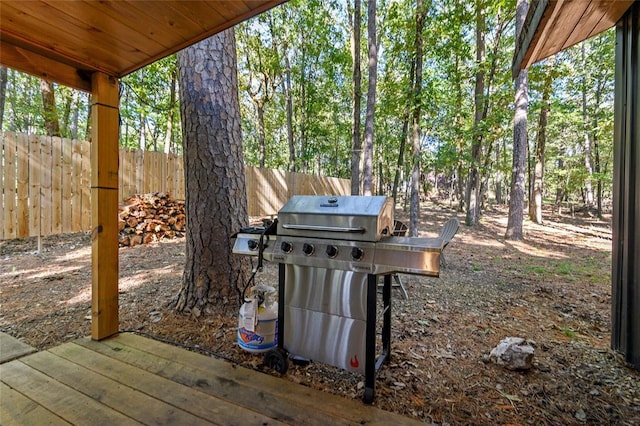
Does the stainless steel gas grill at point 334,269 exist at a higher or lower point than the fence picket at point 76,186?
lower

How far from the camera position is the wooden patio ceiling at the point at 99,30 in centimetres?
141

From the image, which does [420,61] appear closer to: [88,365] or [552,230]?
[552,230]

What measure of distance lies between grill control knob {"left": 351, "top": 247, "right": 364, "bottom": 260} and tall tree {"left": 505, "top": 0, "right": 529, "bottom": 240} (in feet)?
22.9

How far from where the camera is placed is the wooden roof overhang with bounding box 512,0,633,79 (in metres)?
1.90

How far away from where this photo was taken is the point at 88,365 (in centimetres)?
183

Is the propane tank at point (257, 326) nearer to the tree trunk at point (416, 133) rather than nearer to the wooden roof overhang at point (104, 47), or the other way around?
the wooden roof overhang at point (104, 47)

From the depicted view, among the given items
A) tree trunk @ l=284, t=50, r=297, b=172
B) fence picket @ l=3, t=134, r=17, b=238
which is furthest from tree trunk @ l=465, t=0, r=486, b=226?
fence picket @ l=3, t=134, r=17, b=238

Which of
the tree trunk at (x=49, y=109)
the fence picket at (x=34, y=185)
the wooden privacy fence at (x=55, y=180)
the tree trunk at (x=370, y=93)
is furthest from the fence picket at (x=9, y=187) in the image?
the tree trunk at (x=370, y=93)

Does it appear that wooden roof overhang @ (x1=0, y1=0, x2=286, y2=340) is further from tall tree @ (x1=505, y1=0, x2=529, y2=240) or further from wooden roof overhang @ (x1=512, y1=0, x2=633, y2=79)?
tall tree @ (x1=505, y1=0, x2=529, y2=240)

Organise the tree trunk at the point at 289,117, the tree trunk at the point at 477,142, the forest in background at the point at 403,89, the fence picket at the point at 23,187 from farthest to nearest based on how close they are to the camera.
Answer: the tree trunk at the point at 289,117, the tree trunk at the point at 477,142, the forest in background at the point at 403,89, the fence picket at the point at 23,187

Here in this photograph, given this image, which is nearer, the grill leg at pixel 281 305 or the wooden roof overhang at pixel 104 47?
the wooden roof overhang at pixel 104 47

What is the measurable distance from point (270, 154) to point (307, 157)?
8.05 metres

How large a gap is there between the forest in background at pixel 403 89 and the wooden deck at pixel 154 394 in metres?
4.57

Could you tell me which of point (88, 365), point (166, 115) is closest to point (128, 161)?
point (166, 115)
